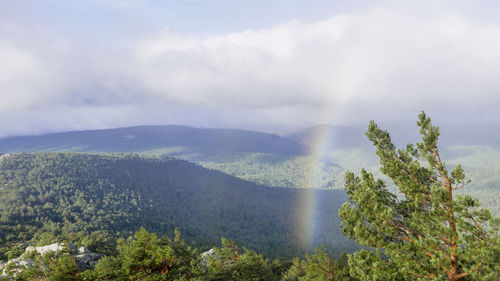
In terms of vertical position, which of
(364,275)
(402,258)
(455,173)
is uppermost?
(455,173)

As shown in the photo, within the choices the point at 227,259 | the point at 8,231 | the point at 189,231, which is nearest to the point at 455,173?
the point at 227,259

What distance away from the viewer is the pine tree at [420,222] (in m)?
14.2

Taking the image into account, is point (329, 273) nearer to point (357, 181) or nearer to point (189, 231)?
point (357, 181)

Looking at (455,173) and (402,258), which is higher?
(455,173)

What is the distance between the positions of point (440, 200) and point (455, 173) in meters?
1.63

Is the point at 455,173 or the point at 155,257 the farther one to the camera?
the point at 155,257

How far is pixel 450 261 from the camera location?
14570mm

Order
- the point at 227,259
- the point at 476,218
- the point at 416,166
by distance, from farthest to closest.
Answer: the point at 227,259, the point at 416,166, the point at 476,218

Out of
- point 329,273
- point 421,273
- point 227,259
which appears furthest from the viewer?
point 227,259

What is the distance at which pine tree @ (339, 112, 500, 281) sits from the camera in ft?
46.5

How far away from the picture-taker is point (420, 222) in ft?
54.5

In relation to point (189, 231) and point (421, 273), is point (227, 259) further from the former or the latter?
point (189, 231)

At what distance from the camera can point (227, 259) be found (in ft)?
141

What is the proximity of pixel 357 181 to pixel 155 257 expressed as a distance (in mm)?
18904
